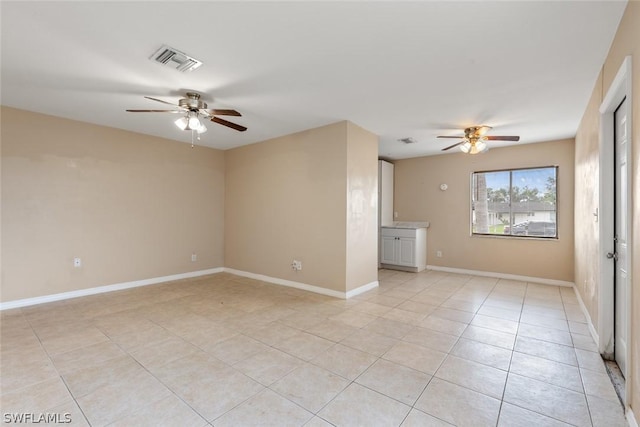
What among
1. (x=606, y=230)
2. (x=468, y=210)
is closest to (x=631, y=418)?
(x=606, y=230)

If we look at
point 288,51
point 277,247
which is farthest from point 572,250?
point 288,51

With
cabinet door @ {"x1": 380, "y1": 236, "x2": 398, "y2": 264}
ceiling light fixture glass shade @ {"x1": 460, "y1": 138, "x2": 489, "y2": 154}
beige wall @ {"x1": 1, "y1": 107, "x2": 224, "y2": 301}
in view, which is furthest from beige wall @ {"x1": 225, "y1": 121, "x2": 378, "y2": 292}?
cabinet door @ {"x1": 380, "y1": 236, "x2": 398, "y2": 264}

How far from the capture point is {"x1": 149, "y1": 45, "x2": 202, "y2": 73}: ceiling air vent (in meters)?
2.32

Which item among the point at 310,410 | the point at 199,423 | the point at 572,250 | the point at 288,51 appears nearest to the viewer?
the point at 199,423

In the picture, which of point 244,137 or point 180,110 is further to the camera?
point 244,137

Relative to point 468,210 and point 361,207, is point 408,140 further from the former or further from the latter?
point 468,210

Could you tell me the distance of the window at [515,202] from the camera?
5090mm

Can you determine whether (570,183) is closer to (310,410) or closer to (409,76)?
(409,76)

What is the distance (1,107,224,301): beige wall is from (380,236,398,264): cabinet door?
3.65 metres

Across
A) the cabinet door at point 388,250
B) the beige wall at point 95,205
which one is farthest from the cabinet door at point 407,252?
the beige wall at point 95,205

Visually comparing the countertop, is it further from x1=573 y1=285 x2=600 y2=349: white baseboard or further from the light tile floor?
x1=573 y1=285 x2=600 y2=349: white baseboard

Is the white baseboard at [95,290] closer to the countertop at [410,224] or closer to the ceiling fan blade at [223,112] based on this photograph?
the ceiling fan blade at [223,112]

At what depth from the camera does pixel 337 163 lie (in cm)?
416

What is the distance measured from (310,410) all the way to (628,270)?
2.21 m
